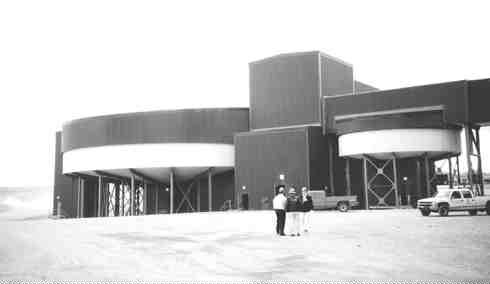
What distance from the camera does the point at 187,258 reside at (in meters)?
15.8

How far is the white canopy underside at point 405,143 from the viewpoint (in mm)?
52875

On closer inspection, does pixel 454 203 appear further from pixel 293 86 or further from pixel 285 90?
pixel 285 90

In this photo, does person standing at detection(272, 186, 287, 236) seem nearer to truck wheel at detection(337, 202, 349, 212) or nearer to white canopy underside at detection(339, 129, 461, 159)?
truck wheel at detection(337, 202, 349, 212)

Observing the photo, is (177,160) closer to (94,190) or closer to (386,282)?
(94,190)

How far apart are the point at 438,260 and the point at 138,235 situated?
13311 mm

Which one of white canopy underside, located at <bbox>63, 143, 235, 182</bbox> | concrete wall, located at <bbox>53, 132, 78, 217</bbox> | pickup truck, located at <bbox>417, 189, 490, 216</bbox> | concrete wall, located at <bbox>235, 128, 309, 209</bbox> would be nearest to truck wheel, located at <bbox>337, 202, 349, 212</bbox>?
concrete wall, located at <bbox>235, 128, 309, 209</bbox>

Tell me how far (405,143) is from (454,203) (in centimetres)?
1905

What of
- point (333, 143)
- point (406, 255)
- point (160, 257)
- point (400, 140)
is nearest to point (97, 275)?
point (160, 257)

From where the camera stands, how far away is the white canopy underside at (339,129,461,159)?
2082 inches

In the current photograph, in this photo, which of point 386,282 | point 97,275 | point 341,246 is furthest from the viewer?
point 341,246

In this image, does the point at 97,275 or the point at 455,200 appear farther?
the point at 455,200

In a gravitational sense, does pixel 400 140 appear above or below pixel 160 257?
above

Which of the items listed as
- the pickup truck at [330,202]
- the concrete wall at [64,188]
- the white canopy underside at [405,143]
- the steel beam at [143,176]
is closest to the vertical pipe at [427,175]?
the white canopy underside at [405,143]

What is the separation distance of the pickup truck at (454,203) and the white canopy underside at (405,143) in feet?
59.4
